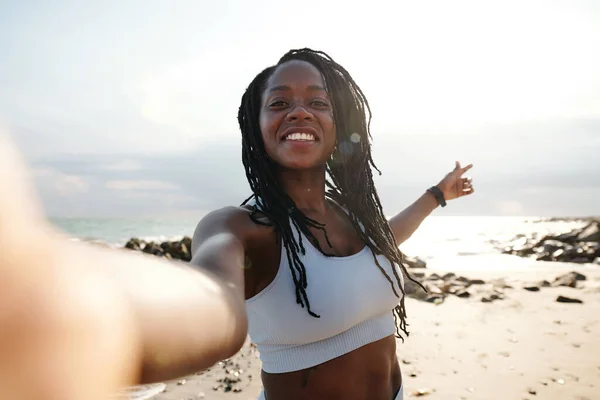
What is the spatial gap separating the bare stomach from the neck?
856 millimetres

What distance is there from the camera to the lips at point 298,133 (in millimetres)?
2382

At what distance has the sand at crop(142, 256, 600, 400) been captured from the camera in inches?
175

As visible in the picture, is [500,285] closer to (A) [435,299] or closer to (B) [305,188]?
(A) [435,299]

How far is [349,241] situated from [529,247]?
21610mm

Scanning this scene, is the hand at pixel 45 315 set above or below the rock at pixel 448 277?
above

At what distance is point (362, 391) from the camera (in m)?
2.19

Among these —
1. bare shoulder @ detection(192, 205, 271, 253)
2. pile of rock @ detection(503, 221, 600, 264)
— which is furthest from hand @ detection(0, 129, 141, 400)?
pile of rock @ detection(503, 221, 600, 264)

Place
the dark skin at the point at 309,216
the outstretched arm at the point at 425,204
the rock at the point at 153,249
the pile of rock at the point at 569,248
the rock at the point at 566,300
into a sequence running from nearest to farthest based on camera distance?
the dark skin at the point at 309,216 → the outstretched arm at the point at 425,204 → the rock at the point at 566,300 → the pile of rock at the point at 569,248 → the rock at the point at 153,249

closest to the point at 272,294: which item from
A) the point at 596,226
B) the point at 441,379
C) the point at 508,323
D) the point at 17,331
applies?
the point at 17,331

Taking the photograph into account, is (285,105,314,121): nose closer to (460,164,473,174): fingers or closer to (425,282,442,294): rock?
(460,164,473,174): fingers

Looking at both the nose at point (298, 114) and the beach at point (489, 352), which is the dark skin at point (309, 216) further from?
the beach at point (489, 352)

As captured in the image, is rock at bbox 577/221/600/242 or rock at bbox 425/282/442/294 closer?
rock at bbox 425/282/442/294

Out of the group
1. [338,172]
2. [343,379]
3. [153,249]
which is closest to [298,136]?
[338,172]

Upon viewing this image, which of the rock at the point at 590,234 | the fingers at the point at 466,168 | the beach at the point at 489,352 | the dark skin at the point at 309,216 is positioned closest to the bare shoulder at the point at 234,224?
the dark skin at the point at 309,216
